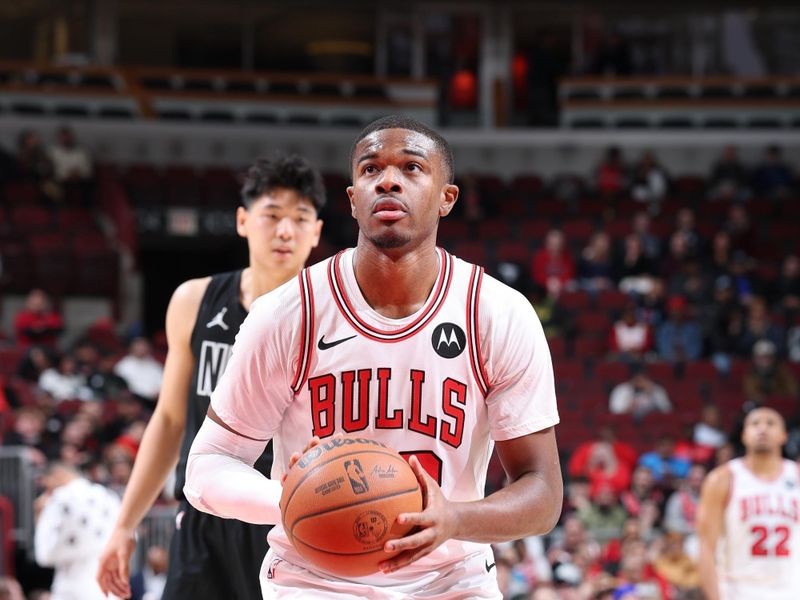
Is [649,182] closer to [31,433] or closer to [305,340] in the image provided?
[31,433]

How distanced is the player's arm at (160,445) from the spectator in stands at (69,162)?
1474 centimetres

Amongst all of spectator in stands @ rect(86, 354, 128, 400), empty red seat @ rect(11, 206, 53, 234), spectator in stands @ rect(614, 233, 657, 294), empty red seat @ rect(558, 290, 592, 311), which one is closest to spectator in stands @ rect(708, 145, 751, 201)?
spectator in stands @ rect(614, 233, 657, 294)

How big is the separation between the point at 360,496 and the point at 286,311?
2.12 ft

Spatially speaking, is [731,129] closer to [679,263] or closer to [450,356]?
[679,263]

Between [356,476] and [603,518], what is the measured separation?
9222mm

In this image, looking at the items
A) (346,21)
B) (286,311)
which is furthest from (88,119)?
(286,311)

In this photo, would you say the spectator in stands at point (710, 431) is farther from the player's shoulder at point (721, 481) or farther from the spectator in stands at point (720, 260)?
the player's shoulder at point (721, 481)

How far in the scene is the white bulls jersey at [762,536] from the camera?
714 centimetres

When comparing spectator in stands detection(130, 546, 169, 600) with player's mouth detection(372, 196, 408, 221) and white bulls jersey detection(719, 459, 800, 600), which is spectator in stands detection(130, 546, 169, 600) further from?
player's mouth detection(372, 196, 408, 221)

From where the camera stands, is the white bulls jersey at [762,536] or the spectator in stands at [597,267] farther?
→ the spectator in stands at [597,267]

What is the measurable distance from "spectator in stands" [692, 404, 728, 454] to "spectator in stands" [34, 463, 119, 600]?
7.30 metres

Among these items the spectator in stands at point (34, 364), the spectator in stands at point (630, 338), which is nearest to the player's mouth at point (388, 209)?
the spectator in stands at point (34, 364)

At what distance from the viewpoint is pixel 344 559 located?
110 inches

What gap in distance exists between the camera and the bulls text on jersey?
316cm
